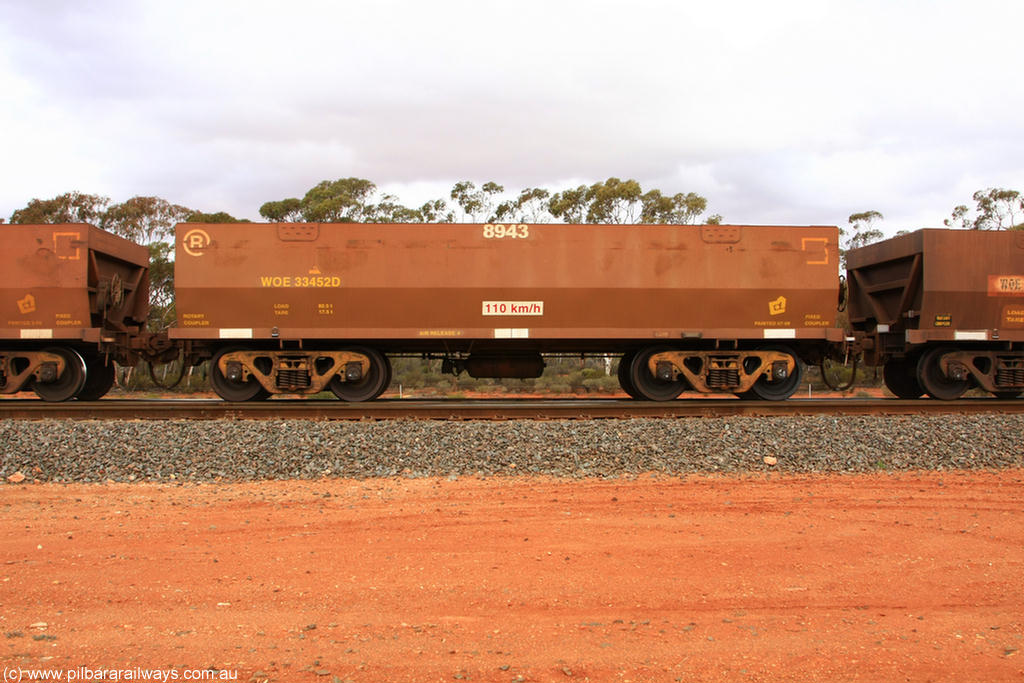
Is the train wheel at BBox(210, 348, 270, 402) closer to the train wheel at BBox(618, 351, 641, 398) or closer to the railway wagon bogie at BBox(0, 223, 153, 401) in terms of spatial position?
the railway wagon bogie at BBox(0, 223, 153, 401)

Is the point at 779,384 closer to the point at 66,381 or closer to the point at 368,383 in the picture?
the point at 368,383

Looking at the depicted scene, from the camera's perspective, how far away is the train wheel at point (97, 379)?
37.8ft

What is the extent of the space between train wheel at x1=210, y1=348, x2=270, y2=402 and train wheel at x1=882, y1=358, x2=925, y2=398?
1159 centimetres

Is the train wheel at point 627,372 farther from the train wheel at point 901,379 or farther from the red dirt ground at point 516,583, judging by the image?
the train wheel at point 901,379

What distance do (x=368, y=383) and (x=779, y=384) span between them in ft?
23.1

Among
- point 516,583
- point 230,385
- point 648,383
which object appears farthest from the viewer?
point 648,383

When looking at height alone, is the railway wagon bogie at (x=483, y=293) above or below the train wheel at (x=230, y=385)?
above

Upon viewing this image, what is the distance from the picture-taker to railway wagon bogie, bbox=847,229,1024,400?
10523mm

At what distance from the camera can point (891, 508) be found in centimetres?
535

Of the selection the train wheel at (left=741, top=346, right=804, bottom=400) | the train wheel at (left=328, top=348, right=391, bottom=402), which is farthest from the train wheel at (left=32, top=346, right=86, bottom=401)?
the train wheel at (left=741, top=346, right=804, bottom=400)

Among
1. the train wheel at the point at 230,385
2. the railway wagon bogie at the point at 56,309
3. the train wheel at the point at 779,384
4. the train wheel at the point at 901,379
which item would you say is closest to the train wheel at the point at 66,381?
the railway wagon bogie at the point at 56,309

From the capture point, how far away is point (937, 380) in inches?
434

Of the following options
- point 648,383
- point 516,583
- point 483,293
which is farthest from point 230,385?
point 516,583

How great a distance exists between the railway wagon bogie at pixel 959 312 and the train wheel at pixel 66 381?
13.4 m
